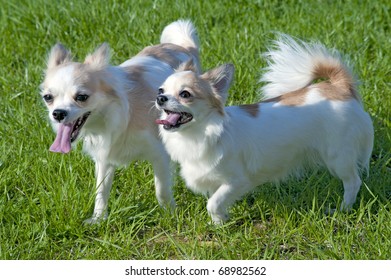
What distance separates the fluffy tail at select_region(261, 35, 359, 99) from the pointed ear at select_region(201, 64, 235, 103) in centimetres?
59

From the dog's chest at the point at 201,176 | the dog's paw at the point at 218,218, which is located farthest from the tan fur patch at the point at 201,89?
the dog's paw at the point at 218,218

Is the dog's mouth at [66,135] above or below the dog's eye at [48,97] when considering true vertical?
below

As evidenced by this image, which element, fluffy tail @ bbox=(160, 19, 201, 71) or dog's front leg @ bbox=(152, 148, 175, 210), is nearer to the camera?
dog's front leg @ bbox=(152, 148, 175, 210)

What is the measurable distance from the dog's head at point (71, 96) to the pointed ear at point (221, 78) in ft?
1.84

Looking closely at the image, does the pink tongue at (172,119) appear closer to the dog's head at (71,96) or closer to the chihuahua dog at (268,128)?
the chihuahua dog at (268,128)

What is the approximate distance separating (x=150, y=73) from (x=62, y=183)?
832mm

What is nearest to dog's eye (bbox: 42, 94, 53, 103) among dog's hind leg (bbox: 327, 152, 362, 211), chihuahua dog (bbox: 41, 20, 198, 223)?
chihuahua dog (bbox: 41, 20, 198, 223)

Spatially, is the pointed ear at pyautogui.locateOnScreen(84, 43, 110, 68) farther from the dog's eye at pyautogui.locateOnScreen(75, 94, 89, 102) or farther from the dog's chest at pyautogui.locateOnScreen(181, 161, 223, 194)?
the dog's chest at pyautogui.locateOnScreen(181, 161, 223, 194)

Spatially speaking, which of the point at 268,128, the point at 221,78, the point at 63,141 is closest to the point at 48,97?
the point at 63,141

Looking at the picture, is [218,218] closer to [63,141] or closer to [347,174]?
[347,174]

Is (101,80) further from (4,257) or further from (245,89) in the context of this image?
(245,89)

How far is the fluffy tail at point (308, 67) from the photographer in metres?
4.21

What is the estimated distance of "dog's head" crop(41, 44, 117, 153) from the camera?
373 centimetres
